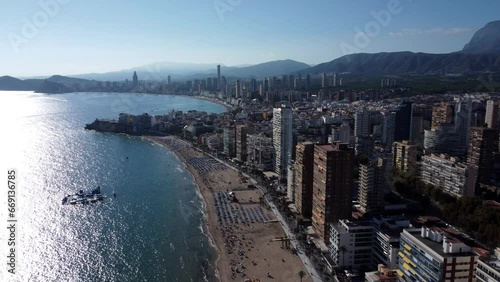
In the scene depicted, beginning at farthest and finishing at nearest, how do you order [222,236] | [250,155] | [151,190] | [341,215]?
[250,155] < [151,190] < [222,236] < [341,215]

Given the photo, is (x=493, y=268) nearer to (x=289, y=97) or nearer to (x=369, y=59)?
(x=289, y=97)

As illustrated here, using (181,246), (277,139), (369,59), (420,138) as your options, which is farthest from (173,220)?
(369,59)

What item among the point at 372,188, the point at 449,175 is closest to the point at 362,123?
the point at 449,175

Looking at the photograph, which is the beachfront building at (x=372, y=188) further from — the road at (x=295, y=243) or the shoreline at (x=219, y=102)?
the shoreline at (x=219, y=102)

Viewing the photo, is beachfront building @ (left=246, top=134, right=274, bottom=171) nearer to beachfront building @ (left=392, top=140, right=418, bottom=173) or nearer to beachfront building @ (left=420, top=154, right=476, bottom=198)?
beachfront building @ (left=392, top=140, right=418, bottom=173)

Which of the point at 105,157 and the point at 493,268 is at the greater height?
the point at 493,268
